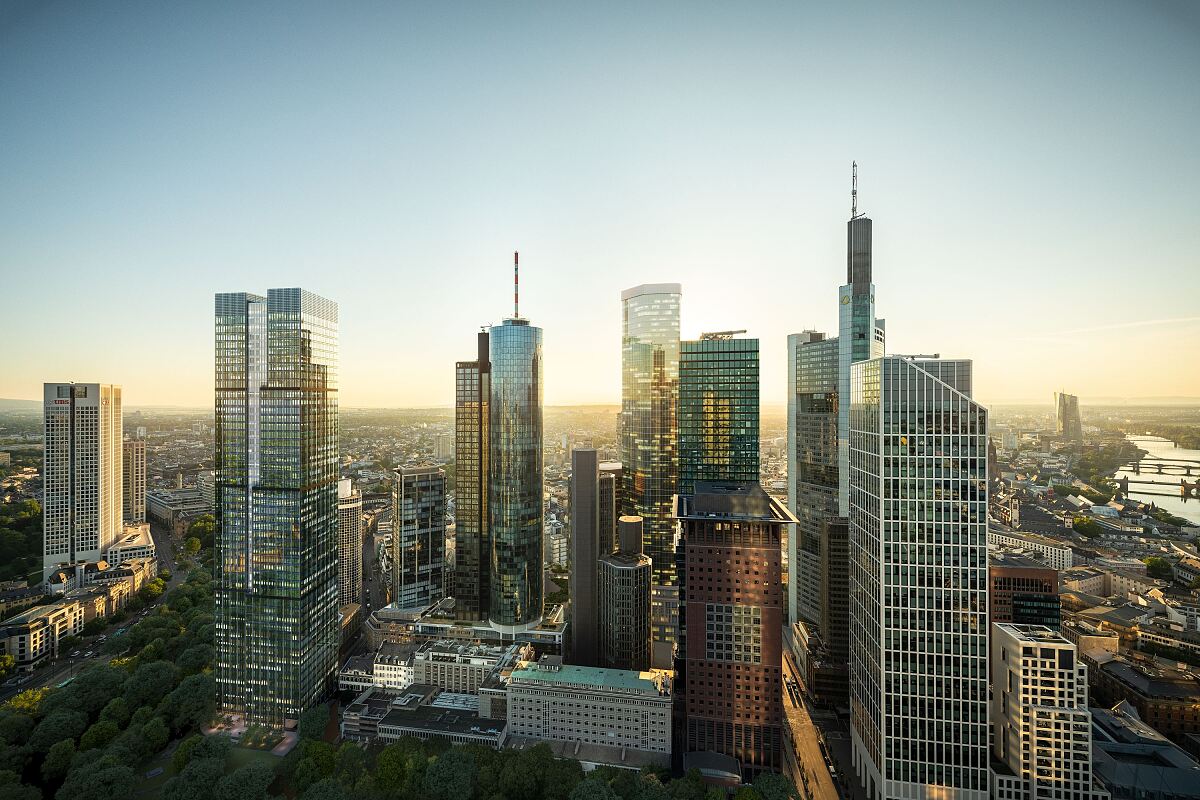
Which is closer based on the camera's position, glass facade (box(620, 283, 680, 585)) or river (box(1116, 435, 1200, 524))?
river (box(1116, 435, 1200, 524))

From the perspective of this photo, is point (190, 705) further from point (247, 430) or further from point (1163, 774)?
point (1163, 774)

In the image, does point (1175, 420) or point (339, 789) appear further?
point (1175, 420)

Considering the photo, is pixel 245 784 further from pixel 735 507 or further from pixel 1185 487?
pixel 1185 487

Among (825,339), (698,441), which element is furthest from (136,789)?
(825,339)

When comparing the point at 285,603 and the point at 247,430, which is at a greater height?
the point at 247,430

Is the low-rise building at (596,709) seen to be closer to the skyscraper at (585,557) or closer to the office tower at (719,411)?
the skyscraper at (585,557)

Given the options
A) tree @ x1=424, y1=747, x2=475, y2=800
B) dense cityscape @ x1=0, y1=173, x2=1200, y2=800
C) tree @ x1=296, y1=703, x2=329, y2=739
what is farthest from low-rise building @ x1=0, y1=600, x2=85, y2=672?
tree @ x1=424, y1=747, x2=475, y2=800

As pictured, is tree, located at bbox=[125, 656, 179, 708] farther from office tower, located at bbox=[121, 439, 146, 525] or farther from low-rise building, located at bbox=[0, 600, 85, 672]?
office tower, located at bbox=[121, 439, 146, 525]
